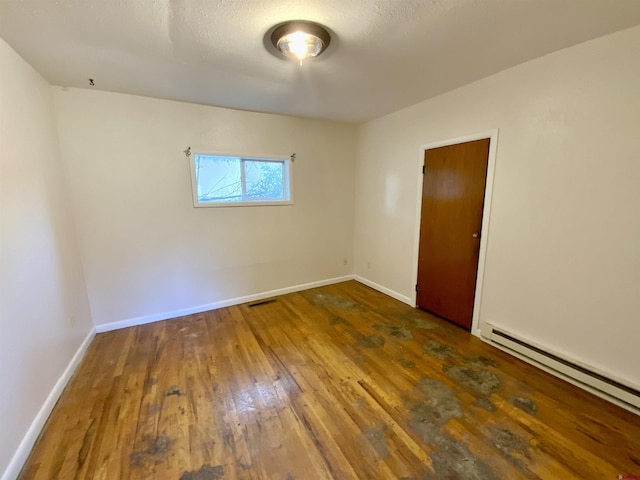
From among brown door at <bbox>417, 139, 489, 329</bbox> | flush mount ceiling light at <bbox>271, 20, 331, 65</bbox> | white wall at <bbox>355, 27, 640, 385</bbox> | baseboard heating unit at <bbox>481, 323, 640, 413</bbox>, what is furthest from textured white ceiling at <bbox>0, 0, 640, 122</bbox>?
baseboard heating unit at <bbox>481, 323, 640, 413</bbox>

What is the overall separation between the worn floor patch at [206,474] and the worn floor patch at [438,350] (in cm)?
182

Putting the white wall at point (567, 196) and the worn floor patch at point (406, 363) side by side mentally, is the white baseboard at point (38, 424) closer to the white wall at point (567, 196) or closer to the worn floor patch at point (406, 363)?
the worn floor patch at point (406, 363)

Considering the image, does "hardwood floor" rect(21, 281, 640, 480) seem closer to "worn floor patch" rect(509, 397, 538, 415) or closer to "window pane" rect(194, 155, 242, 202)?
"worn floor patch" rect(509, 397, 538, 415)

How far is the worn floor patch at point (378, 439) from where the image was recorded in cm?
148

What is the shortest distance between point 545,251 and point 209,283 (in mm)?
3399

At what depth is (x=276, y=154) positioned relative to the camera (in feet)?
11.5

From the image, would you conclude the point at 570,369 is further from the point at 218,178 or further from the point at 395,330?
the point at 218,178

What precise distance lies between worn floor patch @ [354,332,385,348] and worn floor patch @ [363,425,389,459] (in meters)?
0.91

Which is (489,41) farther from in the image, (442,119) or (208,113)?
(208,113)

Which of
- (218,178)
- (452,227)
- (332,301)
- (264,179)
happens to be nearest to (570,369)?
(452,227)

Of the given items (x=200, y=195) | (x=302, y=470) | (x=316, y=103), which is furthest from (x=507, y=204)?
(x=200, y=195)

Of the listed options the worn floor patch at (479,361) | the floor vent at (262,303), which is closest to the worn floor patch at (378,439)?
the worn floor patch at (479,361)

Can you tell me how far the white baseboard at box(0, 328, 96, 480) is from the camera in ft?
4.52

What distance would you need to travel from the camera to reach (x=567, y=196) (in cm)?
198
